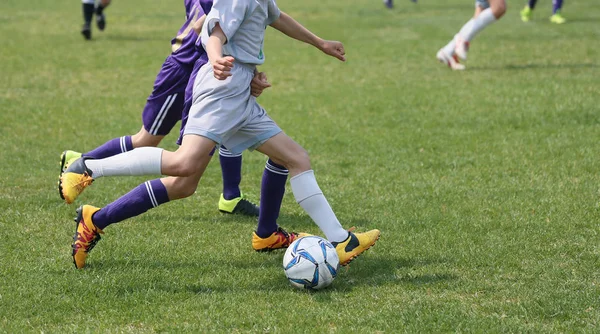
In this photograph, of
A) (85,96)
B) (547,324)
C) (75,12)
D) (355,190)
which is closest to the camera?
(547,324)

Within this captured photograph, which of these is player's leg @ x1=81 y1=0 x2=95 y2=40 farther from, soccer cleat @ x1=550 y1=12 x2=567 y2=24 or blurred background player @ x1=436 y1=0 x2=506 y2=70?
soccer cleat @ x1=550 y1=12 x2=567 y2=24

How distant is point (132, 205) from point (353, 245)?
1.28 meters

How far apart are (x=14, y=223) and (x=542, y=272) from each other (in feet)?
11.4

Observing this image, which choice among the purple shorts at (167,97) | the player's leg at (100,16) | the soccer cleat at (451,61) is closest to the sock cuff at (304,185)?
the purple shorts at (167,97)

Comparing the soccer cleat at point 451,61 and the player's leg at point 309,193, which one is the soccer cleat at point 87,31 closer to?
the soccer cleat at point 451,61

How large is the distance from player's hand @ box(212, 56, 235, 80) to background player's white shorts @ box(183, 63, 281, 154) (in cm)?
31

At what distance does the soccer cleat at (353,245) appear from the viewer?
4762 millimetres

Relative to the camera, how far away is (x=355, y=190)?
6652 millimetres

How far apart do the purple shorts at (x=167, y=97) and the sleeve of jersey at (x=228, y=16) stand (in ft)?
4.20

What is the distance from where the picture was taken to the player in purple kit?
226 inches

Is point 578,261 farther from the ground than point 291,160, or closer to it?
closer to it

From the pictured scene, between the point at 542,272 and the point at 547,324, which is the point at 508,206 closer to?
the point at 542,272

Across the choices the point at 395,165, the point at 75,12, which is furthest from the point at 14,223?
the point at 75,12

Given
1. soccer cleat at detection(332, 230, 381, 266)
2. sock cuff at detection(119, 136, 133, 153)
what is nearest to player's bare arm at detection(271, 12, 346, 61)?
soccer cleat at detection(332, 230, 381, 266)
